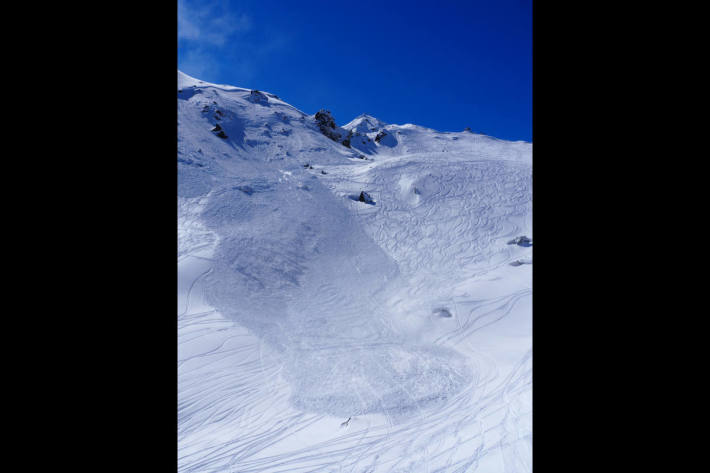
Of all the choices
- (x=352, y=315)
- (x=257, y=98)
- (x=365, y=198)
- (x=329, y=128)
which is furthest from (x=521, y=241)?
(x=257, y=98)

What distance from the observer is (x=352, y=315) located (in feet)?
40.8

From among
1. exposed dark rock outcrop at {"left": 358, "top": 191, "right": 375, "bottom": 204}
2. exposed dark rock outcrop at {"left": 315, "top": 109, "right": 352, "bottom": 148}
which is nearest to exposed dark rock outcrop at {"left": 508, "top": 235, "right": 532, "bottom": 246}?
exposed dark rock outcrop at {"left": 358, "top": 191, "right": 375, "bottom": 204}

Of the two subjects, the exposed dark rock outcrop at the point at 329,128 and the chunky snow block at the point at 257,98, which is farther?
the chunky snow block at the point at 257,98

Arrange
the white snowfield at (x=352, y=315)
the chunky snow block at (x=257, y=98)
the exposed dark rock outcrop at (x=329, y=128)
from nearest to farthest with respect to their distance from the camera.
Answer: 1. the white snowfield at (x=352, y=315)
2. the exposed dark rock outcrop at (x=329, y=128)
3. the chunky snow block at (x=257, y=98)

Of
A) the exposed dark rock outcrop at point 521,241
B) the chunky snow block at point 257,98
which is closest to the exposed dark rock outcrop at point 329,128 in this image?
the chunky snow block at point 257,98

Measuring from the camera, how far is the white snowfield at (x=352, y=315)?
20.9 ft

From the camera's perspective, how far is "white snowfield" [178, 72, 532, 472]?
20.9 ft

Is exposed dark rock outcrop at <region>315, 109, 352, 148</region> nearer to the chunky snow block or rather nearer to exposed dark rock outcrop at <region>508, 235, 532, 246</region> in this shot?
the chunky snow block

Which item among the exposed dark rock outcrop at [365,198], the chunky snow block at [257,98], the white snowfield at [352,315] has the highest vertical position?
the chunky snow block at [257,98]

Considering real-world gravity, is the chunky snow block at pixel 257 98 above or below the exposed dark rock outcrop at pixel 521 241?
above

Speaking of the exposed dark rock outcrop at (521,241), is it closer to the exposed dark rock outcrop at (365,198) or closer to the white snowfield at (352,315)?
the white snowfield at (352,315)
